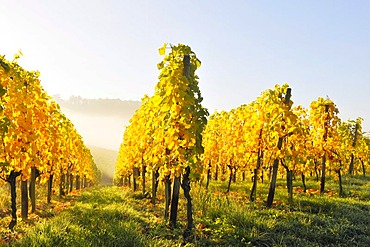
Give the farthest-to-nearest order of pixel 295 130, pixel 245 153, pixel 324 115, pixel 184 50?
pixel 324 115
pixel 245 153
pixel 295 130
pixel 184 50

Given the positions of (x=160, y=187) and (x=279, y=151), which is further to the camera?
A: (x=160, y=187)

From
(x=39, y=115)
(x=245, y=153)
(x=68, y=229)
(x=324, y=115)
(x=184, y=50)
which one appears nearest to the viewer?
(x=68, y=229)

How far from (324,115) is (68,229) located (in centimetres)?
1333

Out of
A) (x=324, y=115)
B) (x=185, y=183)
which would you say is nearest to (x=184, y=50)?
(x=185, y=183)

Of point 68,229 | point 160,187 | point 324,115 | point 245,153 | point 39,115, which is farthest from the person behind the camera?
point 160,187

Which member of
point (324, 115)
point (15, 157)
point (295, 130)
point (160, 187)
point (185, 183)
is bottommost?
point (160, 187)

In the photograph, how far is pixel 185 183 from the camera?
6848 millimetres

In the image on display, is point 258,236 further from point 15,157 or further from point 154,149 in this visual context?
point 15,157

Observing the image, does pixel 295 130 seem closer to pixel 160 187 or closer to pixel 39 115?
pixel 39 115

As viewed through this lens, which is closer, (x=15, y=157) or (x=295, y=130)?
Result: (x=15, y=157)

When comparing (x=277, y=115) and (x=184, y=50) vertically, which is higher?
(x=184, y=50)

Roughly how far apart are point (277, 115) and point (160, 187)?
35.6 feet

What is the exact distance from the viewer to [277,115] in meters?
10.2

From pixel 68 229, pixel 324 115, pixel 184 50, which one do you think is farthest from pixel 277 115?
pixel 68 229
